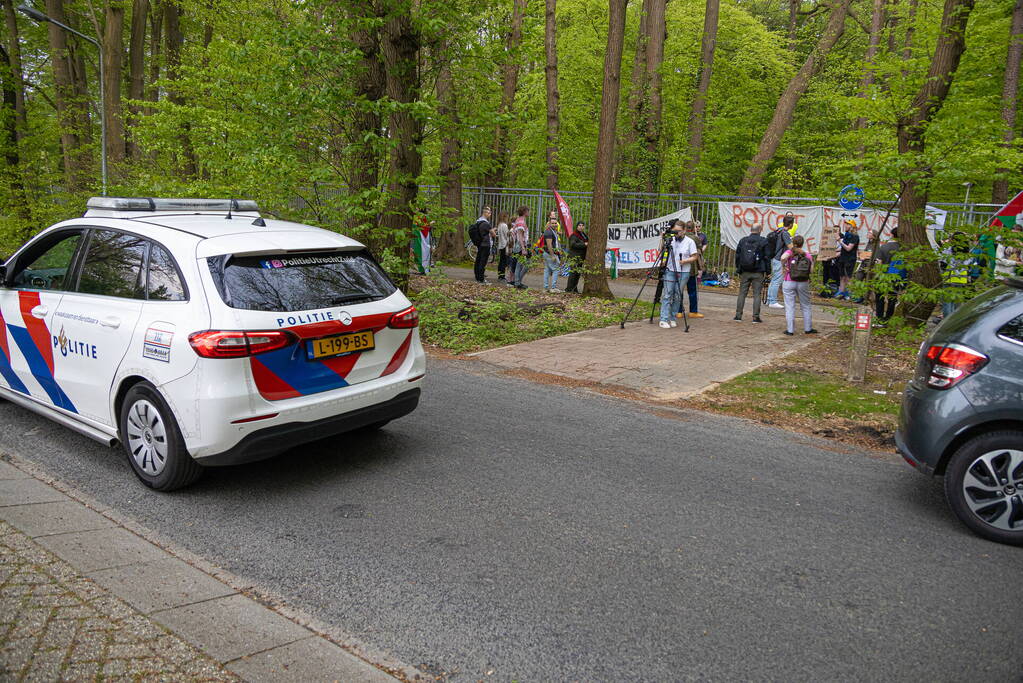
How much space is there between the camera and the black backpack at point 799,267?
11.9 m

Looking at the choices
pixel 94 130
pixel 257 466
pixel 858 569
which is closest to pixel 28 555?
pixel 257 466

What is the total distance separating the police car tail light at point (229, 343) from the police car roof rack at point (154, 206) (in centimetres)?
168

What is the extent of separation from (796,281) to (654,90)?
12478 mm

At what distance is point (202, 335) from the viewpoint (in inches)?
177

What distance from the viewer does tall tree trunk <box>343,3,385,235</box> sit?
434 inches

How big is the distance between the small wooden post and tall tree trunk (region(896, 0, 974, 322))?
240cm

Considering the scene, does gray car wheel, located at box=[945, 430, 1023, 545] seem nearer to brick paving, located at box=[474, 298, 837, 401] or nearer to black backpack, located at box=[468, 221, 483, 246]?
brick paving, located at box=[474, 298, 837, 401]

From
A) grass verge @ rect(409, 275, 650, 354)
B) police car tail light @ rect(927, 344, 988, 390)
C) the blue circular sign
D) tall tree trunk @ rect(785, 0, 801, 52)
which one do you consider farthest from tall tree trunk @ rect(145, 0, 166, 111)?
tall tree trunk @ rect(785, 0, 801, 52)

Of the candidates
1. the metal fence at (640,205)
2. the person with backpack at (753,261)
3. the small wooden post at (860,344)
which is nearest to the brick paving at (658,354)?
the person with backpack at (753,261)

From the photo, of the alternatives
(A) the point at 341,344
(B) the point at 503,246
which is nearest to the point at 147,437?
(A) the point at 341,344

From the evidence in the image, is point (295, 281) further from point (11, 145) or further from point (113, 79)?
point (11, 145)

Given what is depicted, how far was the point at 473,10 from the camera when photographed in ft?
38.8

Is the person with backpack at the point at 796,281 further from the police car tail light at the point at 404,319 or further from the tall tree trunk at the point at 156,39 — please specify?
the tall tree trunk at the point at 156,39

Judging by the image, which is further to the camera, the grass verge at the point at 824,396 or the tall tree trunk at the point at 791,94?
the tall tree trunk at the point at 791,94
